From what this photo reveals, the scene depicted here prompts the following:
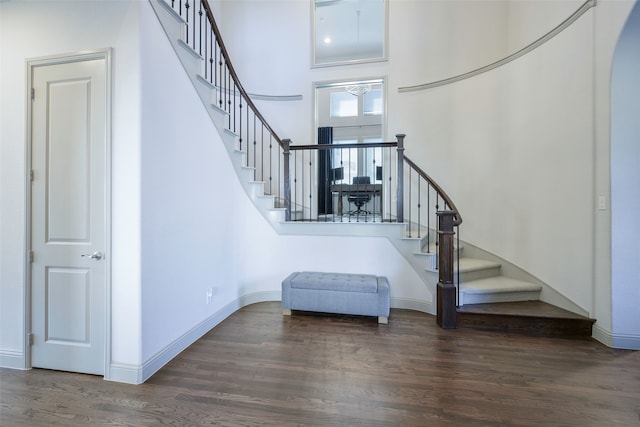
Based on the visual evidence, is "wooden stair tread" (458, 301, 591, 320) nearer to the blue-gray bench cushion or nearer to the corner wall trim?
the blue-gray bench cushion

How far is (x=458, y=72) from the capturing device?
460cm

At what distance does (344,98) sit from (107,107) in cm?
748

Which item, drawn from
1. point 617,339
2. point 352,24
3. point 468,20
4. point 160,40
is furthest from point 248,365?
point 352,24

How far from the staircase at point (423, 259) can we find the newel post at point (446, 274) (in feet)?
0.45

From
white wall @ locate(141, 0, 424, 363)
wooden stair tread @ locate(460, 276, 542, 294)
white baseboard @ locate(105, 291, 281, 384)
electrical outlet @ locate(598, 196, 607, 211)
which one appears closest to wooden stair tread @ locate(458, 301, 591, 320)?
wooden stair tread @ locate(460, 276, 542, 294)

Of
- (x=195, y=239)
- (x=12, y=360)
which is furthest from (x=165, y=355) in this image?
(x=12, y=360)

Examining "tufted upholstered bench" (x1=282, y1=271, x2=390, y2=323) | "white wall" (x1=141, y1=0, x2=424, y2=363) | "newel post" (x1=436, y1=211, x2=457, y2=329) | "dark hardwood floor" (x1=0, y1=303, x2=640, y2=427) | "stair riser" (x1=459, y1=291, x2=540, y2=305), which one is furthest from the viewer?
"stair riser" (x1=459, y1=291, x2=540, y2=305)

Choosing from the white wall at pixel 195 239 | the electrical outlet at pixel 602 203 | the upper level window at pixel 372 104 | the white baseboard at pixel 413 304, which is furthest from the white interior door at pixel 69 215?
the upper level window at pixel 372 104

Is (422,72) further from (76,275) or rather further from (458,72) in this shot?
(76,275)

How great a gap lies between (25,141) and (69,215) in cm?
70

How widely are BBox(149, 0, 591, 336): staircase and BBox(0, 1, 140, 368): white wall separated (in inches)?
24.1

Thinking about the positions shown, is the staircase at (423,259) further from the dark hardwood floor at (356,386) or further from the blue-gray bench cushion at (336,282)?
the blue-gray bench cushion at (336,282)

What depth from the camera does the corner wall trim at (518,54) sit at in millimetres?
2979

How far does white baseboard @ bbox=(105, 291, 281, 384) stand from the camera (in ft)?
6.93
